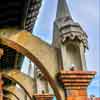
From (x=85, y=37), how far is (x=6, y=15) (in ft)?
7.47

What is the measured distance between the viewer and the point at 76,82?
8.25 meters

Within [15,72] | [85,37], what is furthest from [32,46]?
[15,72]

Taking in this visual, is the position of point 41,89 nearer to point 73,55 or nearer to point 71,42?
point 73,55

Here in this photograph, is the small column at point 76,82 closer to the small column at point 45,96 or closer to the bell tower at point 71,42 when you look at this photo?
the bell tower at point 71,42

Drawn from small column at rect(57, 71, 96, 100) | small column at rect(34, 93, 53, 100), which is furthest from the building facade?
small column at rect(34, 93, 53, 100)

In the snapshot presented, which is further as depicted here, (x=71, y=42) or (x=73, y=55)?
(x=73, y=55)

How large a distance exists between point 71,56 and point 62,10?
1.34 meters

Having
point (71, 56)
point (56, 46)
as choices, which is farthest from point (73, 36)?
point (56, 46)

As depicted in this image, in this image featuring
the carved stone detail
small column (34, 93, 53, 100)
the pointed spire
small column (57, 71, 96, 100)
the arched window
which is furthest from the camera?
small column (34, 93, 53, 100)

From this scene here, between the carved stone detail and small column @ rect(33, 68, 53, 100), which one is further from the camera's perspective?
small column @ rect(33, 68, 53, 100)

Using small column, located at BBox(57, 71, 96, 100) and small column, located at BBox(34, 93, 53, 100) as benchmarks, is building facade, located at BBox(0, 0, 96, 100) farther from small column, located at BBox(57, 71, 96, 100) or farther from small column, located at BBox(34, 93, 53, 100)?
small column, located at BBox(34, 93, 53, 100)

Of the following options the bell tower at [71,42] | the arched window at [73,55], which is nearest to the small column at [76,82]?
the bell tower at [71,42]

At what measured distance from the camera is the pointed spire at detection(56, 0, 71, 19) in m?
9.33

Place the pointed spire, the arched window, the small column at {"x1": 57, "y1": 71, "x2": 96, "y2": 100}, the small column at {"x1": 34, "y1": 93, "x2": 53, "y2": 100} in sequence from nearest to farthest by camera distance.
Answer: the small column at {"x1": 57, "y1": 71, "x2": 96, "y2": 100} < the arched window < the pointed spire < the small column at {"x1": 34, "y1": 93, "x2": 53, "y2": 100}
